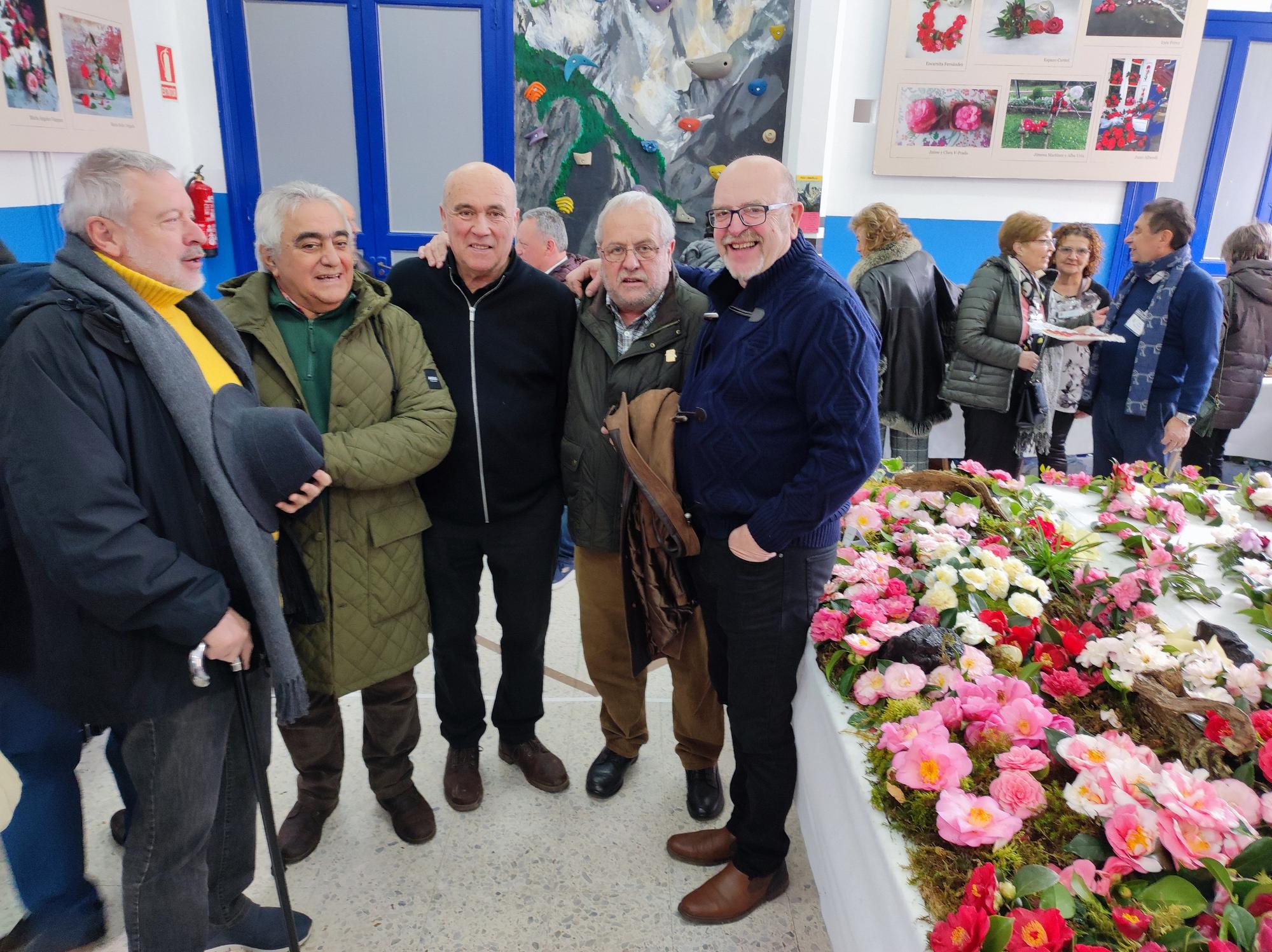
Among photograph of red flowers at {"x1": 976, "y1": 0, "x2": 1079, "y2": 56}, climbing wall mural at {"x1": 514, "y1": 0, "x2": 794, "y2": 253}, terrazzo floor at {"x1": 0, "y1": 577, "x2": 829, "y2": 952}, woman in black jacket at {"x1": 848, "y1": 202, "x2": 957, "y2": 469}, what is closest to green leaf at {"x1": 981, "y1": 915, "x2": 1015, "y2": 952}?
terrazzo floor at {"x1": 0, "y1": 577, "x2": 829, "y2": 952}

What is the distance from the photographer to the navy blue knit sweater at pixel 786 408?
4.98ft

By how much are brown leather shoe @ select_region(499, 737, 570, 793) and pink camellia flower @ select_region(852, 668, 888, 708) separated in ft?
3.89

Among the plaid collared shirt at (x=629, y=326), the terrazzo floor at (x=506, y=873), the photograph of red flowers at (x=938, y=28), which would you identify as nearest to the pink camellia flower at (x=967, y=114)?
the photograph of red flowers at (x=938, y=28)

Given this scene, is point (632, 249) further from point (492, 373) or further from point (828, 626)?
point (828, 626)

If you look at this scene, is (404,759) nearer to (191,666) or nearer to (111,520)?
(191,666)

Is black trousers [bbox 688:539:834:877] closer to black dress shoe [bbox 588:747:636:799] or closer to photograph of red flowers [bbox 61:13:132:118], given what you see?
black dress shoe [bbox 588:747:636:799]

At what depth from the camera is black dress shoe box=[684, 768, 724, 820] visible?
7.41ft

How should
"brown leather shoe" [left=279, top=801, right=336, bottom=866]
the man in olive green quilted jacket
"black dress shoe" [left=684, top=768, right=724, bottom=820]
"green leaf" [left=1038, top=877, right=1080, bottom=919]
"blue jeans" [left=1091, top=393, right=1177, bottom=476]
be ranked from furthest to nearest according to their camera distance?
1. "blue jeans" [left=1091, top=393, right=1177, bottom=476]
2. "black dress shoe" [left=684, top=768, right=724, bottom=820]
3. "brown leather shoe" [left=279, top=801, right=336, bottom=866]
4. the man in olive green quilted jacket
5. "green leaf" [left=1038, top=877, right=1080, bottom=919]

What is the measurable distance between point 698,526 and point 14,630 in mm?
1388

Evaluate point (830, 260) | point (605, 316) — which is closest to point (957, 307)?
point (830, 260)

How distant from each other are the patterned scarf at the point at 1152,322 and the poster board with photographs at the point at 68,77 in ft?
15.5

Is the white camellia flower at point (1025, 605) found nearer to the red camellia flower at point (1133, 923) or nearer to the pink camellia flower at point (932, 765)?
the pink camellia flower at point (932, 765)

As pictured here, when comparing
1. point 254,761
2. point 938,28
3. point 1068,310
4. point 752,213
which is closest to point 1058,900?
point 752,213

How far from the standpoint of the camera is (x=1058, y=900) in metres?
0.98
